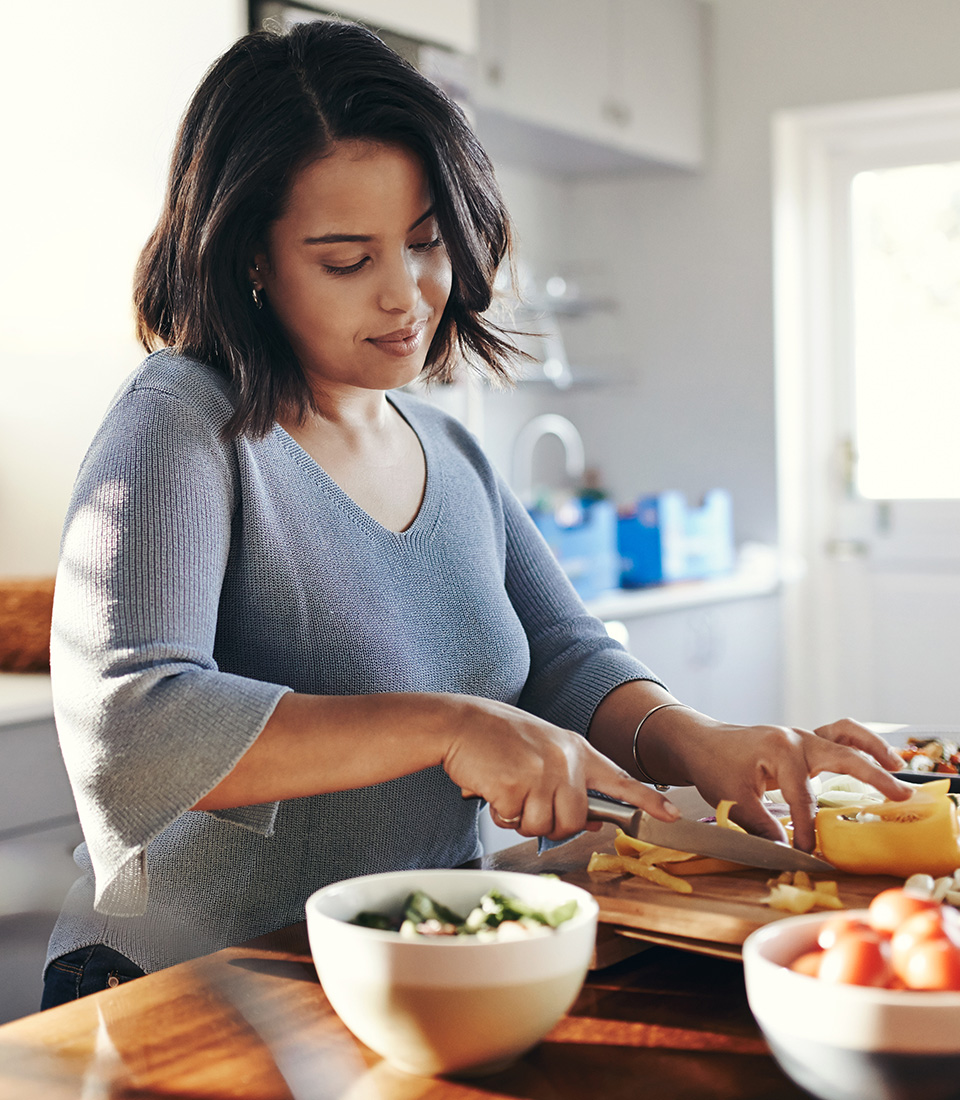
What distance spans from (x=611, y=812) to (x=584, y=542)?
91.7 inches

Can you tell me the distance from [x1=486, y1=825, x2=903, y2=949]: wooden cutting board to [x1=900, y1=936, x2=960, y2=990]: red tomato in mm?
196

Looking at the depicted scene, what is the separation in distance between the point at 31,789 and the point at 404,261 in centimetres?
106

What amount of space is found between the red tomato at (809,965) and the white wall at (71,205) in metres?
1.79

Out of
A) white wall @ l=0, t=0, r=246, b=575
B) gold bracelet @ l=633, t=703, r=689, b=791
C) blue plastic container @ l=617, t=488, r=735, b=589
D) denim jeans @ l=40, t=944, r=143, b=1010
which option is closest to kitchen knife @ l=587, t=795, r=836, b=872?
gold bracelet @ l=633, t=703, r=689, b=791

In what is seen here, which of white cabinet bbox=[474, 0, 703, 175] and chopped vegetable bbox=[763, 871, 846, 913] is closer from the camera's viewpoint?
chopped vegetable bbox=[763, 871, 846, 913]

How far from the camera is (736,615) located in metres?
3.59

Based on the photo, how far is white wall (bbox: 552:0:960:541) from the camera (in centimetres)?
359

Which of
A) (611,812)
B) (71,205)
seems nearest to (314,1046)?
(611,812)

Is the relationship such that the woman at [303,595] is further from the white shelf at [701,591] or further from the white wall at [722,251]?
the white wall at [722,251]

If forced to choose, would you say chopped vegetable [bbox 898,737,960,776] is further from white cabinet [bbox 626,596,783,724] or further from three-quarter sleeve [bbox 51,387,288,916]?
white cabinet [bbox 626,596,783,724]

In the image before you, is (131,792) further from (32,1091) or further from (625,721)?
(625,721)

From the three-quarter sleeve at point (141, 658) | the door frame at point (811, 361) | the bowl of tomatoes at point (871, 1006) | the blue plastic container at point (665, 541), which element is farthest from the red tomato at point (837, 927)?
the door frame at point (811, 361)

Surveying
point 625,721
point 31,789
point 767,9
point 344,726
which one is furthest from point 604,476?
point 344,726

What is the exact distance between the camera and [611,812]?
0.83 meters
